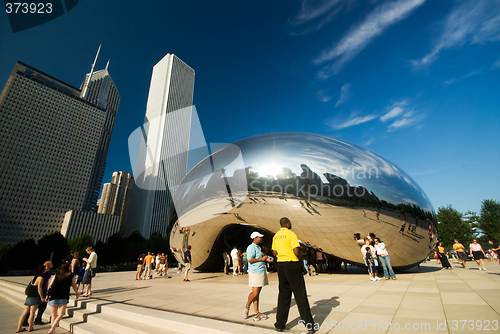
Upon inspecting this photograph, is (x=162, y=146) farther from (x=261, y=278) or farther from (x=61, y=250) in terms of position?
(x=261, y=278)

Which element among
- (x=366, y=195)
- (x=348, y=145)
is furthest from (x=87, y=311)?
(x=348, y=145)

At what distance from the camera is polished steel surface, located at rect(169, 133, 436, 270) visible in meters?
7.48

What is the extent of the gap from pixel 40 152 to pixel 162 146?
54.2 metres

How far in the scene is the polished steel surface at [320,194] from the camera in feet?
24.6

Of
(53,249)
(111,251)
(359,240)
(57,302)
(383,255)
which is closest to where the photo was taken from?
(57,302)

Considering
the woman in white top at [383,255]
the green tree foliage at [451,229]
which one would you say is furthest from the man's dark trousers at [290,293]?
the green tree foliage at [451,229]

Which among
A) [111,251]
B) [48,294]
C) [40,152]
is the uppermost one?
[40,152]

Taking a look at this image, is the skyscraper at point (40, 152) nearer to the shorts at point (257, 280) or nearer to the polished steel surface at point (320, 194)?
the polished steel surface at point (320, 194)

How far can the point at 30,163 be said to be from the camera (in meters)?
109

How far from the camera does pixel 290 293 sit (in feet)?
10.7

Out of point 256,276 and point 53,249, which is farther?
point 53,249

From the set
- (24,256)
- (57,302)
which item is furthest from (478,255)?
(24,256)

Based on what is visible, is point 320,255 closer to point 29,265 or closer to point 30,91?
point 29,265

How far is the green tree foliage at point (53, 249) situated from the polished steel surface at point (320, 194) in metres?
59.8
